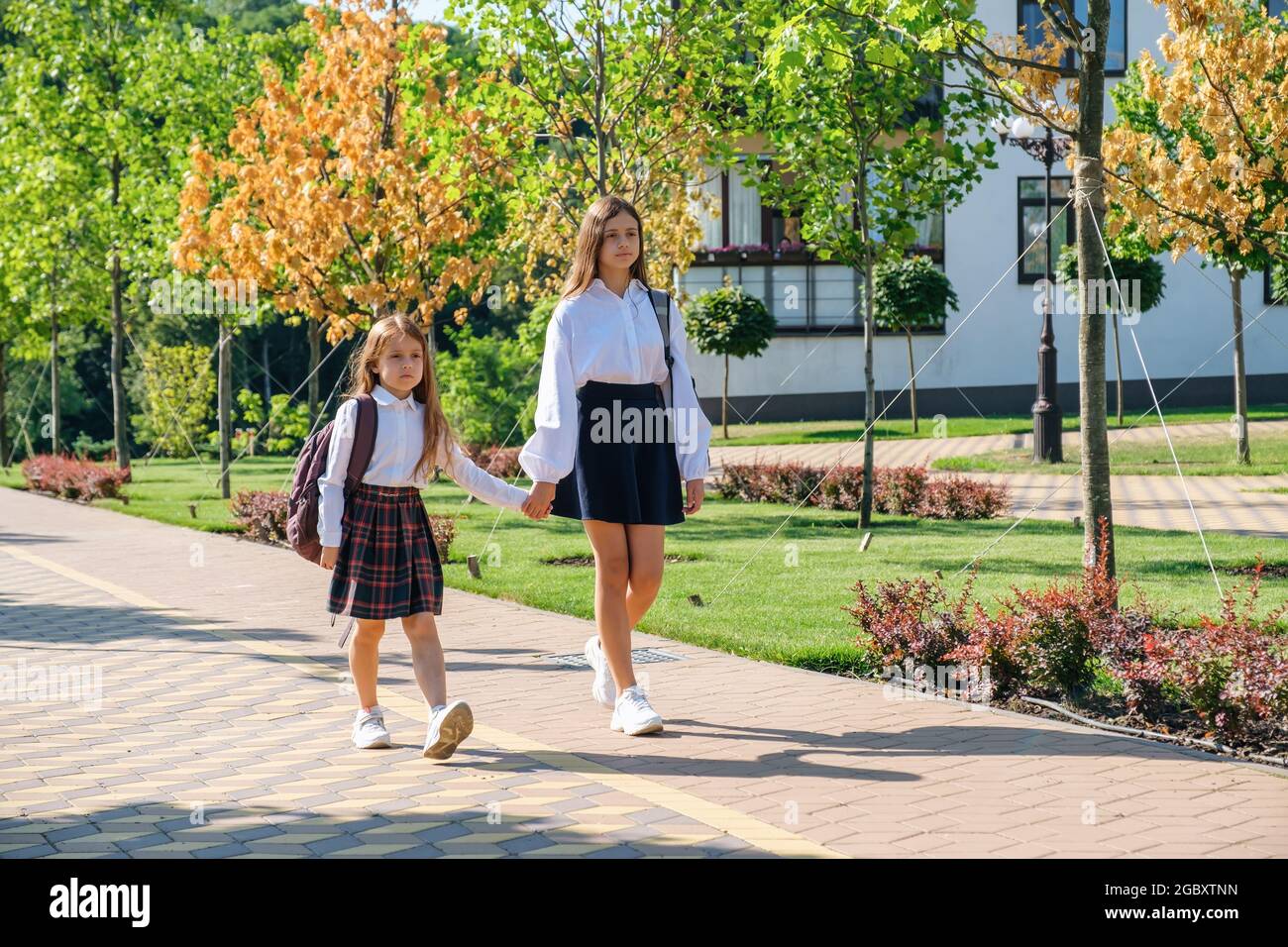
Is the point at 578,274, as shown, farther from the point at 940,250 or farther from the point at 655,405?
the point at 940,250

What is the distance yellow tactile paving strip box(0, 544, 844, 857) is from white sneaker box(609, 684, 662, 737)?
1.11 feet

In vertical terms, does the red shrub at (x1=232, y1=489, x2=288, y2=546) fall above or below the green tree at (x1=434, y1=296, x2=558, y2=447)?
below

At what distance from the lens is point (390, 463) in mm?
5863

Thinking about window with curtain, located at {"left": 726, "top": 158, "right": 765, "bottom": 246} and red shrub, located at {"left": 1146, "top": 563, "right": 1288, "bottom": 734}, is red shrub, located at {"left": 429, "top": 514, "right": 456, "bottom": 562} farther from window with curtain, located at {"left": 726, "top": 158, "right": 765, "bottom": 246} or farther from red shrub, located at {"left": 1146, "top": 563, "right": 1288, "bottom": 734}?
window with curtain, located at {"left": 726, "top": 158, "right": 765, "bottom": 246}

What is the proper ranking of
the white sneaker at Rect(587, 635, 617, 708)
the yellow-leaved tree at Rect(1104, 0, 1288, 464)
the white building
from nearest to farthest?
the white sneaker at Rect(587, 635, 617, 708) → the yellow-leaved tree at Rect(1104, 0, 1288, 464) → the white building

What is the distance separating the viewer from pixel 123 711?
6832 mm

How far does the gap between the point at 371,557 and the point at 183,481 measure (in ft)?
70.3

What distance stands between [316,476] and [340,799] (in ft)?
4.44

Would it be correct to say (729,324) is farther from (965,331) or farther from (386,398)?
(386,398)

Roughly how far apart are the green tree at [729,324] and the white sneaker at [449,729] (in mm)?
23328

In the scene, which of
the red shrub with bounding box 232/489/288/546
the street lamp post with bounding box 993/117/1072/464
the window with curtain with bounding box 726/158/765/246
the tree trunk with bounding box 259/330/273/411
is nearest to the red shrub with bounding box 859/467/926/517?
the street lamp post with bounding box 993/117/1072/464

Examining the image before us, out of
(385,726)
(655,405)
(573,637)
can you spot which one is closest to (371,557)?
(385,726)

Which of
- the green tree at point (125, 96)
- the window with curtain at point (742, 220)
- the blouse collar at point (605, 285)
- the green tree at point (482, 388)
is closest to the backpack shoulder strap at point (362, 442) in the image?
the blouse collar at point (605, 285)

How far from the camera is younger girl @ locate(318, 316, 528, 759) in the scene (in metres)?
5.82
